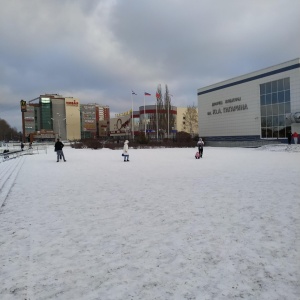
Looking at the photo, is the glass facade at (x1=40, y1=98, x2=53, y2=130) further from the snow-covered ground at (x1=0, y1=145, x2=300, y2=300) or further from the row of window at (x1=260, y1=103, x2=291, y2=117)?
the snow-covered ground at (x1=0, y1=145, x2=300, y2=300)

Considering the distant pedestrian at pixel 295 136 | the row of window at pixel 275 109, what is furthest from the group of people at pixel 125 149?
the row of window at pixel 275 109

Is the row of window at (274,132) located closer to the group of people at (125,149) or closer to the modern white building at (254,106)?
Answer: the modern white building at (254,106)

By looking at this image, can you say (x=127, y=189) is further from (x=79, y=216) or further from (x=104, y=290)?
(x=104, y=290)

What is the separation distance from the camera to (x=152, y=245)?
440 cm

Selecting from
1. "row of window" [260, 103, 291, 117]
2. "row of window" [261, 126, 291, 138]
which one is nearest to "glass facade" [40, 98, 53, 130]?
"row of window" [260, 103, 291, 117]

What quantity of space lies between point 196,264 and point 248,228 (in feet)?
5.99

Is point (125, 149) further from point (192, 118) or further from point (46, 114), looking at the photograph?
point (46, 114)

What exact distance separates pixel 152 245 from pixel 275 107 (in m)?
38.2

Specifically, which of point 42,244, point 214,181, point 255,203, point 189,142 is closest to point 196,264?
point 42,244

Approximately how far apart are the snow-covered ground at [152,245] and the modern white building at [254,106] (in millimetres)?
31434

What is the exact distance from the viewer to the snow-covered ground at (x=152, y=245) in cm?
317

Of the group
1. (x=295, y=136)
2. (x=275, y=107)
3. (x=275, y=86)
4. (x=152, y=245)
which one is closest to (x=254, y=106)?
(x=275, y=107)

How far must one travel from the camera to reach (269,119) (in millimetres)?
38500

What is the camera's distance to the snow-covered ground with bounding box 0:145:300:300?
10.4 feet
